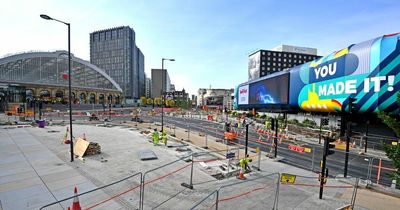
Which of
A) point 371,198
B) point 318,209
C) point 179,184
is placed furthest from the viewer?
point 179,184

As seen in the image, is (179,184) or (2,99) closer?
(179,184)

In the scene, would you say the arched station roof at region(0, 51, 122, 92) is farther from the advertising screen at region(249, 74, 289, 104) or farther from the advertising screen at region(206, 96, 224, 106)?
the advertising screen at region(206, 96, 224, 106)

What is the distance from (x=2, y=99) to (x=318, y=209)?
96258mm

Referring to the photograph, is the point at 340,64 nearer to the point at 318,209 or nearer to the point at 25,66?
the point at 318,209

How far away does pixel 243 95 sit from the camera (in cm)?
3922

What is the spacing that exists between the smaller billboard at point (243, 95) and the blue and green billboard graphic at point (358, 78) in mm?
14447

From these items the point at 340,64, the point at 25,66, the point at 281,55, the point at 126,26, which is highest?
the point at 126,26

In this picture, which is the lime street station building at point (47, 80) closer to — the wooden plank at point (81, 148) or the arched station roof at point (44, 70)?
the arched station roof at point (44, 70)

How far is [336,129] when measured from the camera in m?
26.8

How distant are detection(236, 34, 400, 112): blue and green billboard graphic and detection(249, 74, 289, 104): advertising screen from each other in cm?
314

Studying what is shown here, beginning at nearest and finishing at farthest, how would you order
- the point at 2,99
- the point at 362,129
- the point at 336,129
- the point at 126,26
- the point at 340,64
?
the point at 340,64, the point at 362,129, the point at 336,129, the point at 2,99, the point at 126,26

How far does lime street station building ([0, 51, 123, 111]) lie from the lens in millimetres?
78688

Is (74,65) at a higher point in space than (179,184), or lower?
higher

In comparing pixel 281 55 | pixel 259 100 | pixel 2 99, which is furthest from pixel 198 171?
pixel 281 55
